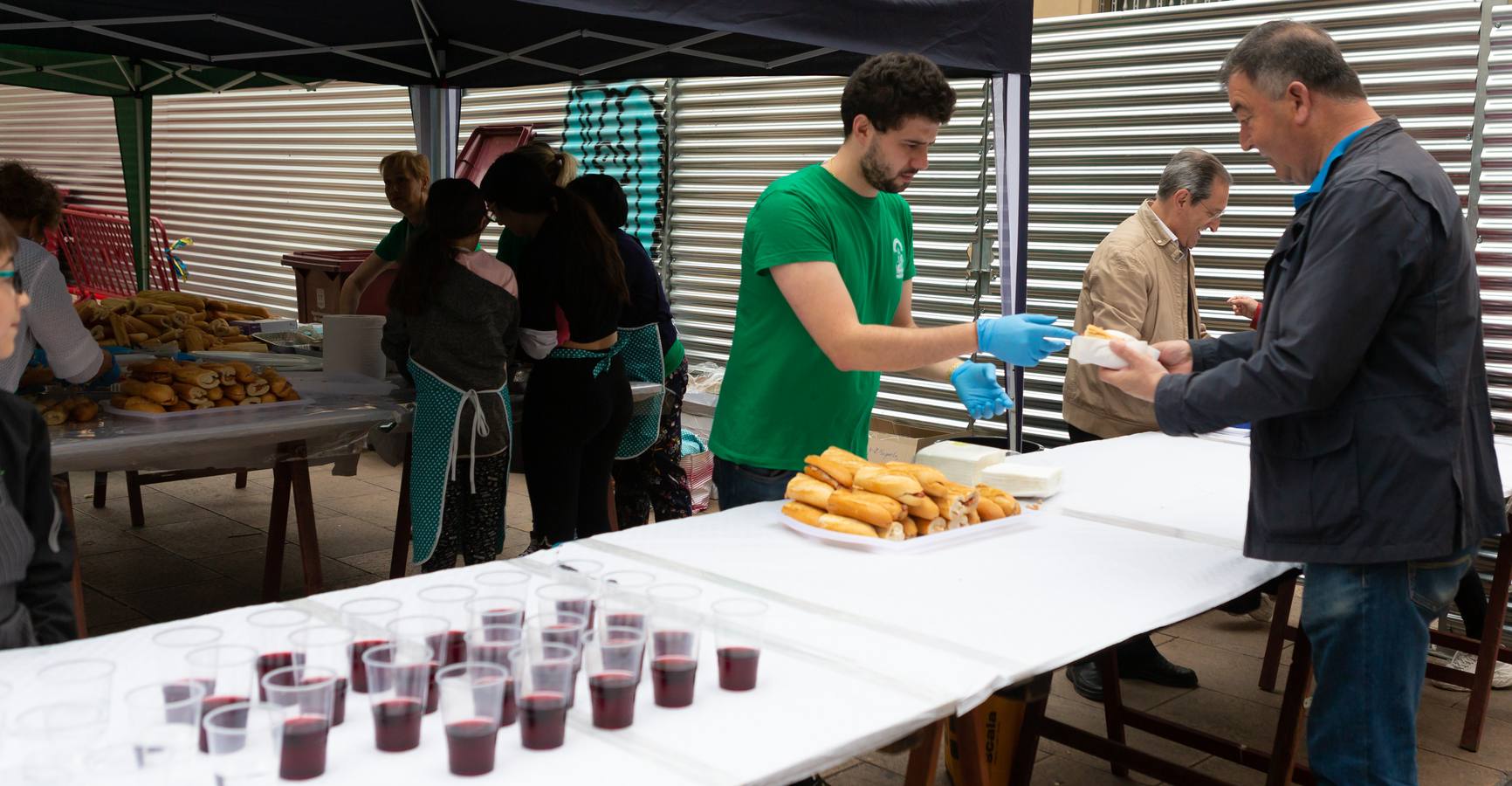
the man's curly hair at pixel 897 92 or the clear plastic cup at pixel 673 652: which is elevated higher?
the man's curly hair at pixel 897 92

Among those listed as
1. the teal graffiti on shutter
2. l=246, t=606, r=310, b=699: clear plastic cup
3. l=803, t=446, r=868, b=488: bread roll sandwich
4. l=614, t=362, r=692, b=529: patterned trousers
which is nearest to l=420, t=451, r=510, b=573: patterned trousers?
l=614, t=362, r=692, b=529: patterned trousers

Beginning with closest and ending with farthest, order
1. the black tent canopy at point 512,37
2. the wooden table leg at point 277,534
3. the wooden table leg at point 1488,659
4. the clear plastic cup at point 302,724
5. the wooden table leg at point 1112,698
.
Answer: the clear plastic cup at point 302,724
the wooden table leg at point 1112,698
the wooden table leg at point 1488,659
the black tent canopy at point 512,37
the wooden table leg at point 277,534

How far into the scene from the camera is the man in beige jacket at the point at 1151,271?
477 cm

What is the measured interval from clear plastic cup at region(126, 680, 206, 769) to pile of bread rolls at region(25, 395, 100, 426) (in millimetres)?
2850

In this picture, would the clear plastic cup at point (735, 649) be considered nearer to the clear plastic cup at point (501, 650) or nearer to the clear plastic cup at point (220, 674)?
the clear plastic cup at point (501, 650)

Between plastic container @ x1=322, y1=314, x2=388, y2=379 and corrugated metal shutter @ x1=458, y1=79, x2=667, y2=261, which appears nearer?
plastic container @ x1=322, y1=314, x2=388, y2=379

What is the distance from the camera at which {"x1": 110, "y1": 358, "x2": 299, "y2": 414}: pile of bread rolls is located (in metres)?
4.18

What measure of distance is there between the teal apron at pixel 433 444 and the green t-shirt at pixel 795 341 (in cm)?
152

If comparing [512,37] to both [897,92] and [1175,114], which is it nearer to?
[1175,114]

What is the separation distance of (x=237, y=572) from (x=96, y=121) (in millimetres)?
11116

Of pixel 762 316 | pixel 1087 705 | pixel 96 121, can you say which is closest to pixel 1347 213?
pixel 762 316

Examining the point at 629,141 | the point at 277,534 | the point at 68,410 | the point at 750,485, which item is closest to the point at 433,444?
the point at 277,534

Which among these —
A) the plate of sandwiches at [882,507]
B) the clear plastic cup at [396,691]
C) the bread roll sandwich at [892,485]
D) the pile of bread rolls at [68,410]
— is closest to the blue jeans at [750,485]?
the plate of sandwiches at [882,507]

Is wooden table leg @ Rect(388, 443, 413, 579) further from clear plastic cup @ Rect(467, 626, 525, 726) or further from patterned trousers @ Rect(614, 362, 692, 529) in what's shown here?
clear plastic cup @ Rect(467, 626, 525, 726)
